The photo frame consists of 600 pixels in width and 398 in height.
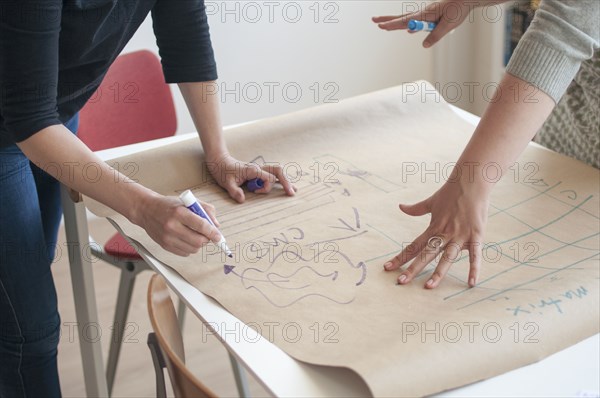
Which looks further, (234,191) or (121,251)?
(121,251)

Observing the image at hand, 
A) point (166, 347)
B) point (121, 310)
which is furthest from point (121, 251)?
point (166, 347)

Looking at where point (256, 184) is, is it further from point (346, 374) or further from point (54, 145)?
point (346, 374)

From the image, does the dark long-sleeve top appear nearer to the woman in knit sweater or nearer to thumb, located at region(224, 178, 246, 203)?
thumb, located at region(224, 178, 246, 203)

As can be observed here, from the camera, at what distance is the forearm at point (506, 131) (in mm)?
987

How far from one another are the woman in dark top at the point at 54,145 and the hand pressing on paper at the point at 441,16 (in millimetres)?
362

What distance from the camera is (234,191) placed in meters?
1.25

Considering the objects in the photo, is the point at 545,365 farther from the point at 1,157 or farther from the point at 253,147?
the point at 1,157

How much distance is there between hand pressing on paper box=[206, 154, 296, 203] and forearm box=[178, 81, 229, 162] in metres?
0.02

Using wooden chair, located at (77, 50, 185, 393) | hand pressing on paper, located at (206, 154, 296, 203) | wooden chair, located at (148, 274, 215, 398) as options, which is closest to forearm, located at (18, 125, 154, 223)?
wooden chair, located at (148, 274, 215, 398)

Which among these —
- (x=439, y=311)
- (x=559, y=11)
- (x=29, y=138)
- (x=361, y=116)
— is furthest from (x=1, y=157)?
(x=559, y=11)

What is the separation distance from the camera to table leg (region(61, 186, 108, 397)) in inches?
53.4

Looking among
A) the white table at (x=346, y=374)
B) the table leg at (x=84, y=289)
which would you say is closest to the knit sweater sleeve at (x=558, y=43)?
the white table at (x=346, y=374)

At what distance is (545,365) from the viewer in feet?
2.78

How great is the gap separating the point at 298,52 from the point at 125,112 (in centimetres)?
125
